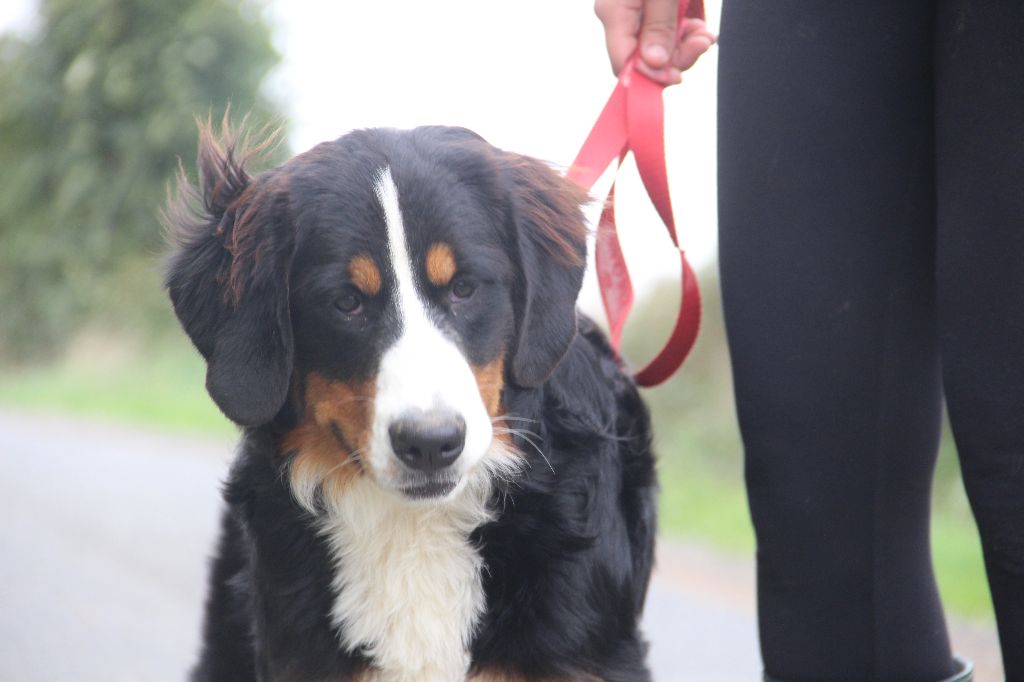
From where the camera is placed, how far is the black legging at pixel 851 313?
1.58 m

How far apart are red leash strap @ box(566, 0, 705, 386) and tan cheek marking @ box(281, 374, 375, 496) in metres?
0.66

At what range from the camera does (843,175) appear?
68.4 inches

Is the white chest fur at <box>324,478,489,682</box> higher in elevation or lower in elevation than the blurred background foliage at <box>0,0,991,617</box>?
lower

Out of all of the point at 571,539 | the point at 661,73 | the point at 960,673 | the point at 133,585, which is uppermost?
the point at 661,73

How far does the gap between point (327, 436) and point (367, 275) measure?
1.17ft

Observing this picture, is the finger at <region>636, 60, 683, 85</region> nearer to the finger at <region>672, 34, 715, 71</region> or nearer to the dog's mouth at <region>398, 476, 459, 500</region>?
the finger at <region>672, 34, 715, 71</region>

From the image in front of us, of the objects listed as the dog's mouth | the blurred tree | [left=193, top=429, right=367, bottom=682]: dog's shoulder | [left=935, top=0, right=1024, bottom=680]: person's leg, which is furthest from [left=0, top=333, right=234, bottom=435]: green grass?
[left=935, top=0, right=1024, bottom=680]: person's leg

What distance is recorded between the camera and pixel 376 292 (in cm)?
224

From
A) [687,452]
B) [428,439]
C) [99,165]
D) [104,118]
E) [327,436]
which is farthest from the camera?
[104,118]

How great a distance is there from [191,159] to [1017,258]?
19489 mm

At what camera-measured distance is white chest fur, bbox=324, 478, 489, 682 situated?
2301 mm

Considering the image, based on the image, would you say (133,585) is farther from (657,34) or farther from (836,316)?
(836,316)

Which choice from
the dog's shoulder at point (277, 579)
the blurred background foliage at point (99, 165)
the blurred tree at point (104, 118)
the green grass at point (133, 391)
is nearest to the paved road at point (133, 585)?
the dog's shoulder at point (277, 579)

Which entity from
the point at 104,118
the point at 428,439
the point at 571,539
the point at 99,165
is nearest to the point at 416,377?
the point at 428,439
